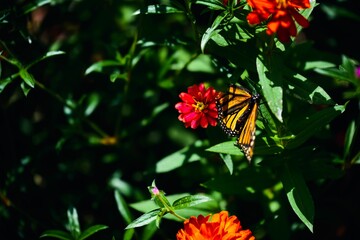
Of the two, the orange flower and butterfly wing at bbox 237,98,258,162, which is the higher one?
butterfly wing at bbox 237,98,258,162

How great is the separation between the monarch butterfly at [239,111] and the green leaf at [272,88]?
8 centimetres

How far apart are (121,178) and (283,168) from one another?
3.30ft

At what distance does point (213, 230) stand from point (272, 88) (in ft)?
1.59

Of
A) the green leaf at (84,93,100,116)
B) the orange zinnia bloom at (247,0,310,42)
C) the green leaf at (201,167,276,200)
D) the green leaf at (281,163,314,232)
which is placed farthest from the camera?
the green leaf at (84,93,100,116)

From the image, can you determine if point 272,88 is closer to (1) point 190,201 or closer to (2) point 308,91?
(2) point 308,91

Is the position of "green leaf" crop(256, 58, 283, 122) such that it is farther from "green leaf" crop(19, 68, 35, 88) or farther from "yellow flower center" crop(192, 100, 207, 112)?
"green leaf" crop(19, 68, 35, 88)

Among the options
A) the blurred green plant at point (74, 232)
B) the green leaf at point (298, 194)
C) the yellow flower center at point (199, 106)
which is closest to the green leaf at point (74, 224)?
the blurred green plant at point (74, 232)

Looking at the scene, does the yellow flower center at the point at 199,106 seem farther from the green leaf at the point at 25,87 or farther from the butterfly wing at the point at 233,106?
the green leaf at the point at 25,87

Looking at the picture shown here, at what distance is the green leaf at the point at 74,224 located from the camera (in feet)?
5.27

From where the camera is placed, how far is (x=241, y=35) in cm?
149

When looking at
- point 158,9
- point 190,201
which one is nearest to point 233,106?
point 190,201

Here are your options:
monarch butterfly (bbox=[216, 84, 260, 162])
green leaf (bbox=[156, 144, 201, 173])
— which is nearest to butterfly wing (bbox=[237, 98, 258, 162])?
monarch butterfly (bbox=[216, 84, 260, 162])

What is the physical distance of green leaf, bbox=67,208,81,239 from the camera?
5.27 feet

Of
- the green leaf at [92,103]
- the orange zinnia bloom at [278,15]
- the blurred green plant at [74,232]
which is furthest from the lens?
the green leaf at [92,103]
